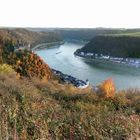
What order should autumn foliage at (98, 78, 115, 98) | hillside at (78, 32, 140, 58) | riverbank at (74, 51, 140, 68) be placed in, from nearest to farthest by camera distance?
1. autumn foliage at (98, 78, 115, 98)
2. riverbank at (74, 51, 140, 68)
3. hillside at (78, 32, 140, 58)

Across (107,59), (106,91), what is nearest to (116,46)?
(107,59)

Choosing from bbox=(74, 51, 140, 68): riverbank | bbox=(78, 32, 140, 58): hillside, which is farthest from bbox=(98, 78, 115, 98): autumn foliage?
bbox=(78, 32, 140, 58): hillside

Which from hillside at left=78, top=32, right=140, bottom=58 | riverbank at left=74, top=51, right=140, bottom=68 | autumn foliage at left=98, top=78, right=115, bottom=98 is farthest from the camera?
hillside at left=78, top=32, right=140, bottom=58

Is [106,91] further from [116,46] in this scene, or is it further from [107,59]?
[116,46]

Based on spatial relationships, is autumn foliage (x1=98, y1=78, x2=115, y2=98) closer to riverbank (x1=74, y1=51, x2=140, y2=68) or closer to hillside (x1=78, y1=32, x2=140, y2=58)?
riverbank (x1=74, y1=51, x2=140, y2=68)

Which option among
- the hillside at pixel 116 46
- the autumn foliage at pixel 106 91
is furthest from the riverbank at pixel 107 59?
the autumn foliage at pixel 106 91

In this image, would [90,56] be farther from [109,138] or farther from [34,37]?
[109,138]

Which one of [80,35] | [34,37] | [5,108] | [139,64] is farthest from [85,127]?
[80,35]

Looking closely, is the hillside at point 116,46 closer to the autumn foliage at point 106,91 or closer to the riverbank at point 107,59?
the riverbank at point 107,59
